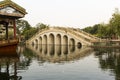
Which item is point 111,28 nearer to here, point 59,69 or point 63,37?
point 63,37

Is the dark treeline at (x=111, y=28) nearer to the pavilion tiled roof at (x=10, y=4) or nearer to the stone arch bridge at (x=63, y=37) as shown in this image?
the stone arch bridge at (x=63, y=37)

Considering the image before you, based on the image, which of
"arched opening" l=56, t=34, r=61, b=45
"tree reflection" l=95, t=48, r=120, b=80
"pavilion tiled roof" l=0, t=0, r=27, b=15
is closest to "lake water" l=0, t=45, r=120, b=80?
"tree reflection" l=95, t=48, r=120, b=80

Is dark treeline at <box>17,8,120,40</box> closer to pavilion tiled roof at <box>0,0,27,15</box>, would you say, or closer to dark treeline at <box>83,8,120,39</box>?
dark treeline at <box>83,8,120,39</box>

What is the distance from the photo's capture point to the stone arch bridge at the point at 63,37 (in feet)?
288

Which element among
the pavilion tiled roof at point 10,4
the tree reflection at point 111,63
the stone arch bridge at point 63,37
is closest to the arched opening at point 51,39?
the stone arch bridge at point 63,37

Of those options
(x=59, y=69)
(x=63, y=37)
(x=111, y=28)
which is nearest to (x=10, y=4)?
(x=59, y=69)

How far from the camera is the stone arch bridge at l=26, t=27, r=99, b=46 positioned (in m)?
87.8

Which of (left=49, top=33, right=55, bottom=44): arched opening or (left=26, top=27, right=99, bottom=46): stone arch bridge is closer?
(left=26, top=27, right=99, bottom=46): stone arch bridge

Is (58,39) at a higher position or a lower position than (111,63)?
higher

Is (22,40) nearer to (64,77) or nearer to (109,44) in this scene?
(109,44)

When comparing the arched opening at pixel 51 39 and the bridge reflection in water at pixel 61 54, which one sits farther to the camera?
the arched opening at pixel 51 39

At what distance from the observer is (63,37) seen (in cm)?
9656

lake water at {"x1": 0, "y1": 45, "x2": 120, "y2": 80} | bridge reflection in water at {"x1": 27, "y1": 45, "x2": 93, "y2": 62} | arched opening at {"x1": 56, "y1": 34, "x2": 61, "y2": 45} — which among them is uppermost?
arched opening at {"x1": 56, "y1": 34, "x2": 61, "y2": 45}

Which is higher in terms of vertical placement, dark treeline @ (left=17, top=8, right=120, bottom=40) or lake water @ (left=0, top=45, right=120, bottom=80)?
→ dark treeline @ (left=17, top=8, right=120, bottom=40)
